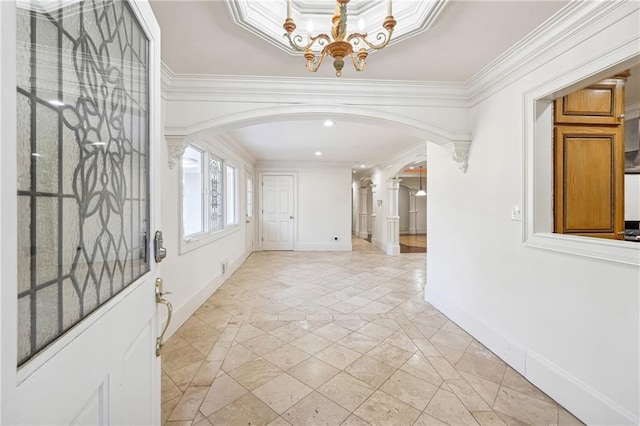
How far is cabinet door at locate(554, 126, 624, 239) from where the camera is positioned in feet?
6.00

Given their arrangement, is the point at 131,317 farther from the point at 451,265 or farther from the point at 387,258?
the point at 387,258

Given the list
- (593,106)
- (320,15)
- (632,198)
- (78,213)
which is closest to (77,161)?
(78,213)

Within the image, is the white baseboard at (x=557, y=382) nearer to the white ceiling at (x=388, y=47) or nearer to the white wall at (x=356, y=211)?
the white ceiling at (x=388, y=47)

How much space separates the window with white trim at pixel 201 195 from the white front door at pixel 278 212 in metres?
2.66

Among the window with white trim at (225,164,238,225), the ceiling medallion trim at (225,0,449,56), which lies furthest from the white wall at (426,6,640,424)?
the window with white trim at (225,164,238,225)

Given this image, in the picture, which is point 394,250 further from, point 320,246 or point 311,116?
point 311,116

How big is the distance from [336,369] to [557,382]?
4.60 ft

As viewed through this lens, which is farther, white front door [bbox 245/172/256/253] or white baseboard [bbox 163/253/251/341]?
white front door [bbox 245/172/256/253]

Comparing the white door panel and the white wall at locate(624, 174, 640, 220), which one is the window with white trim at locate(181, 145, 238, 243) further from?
the white wall at locate(624, 174, 640, 220)

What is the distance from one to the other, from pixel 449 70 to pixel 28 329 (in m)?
2.78

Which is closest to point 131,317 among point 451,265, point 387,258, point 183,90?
point 183,90

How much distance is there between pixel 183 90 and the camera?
2.37 m

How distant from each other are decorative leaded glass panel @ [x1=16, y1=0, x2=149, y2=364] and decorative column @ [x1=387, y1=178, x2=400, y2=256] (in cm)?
599

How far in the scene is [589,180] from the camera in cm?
184
